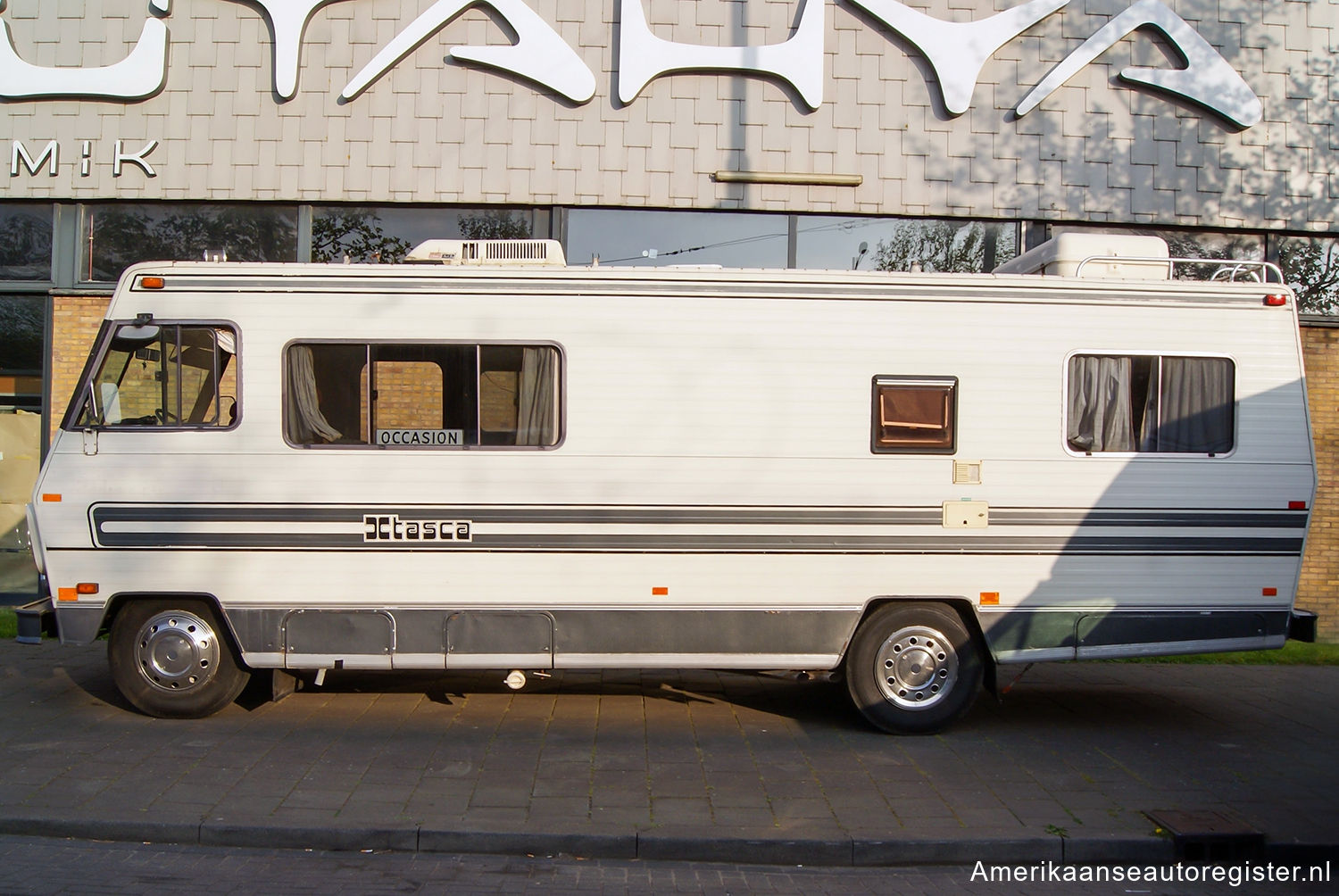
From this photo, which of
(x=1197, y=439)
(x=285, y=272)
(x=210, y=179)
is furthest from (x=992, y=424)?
(x=210, y=179)

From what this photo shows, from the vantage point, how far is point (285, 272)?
7.17 metres

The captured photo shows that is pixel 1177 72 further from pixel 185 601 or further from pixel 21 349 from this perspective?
pixel 21 349

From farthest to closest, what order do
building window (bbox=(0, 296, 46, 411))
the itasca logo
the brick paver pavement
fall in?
building window (bbox=(0, 296, 46, 411))
the itasca logo
the brick paver pavement

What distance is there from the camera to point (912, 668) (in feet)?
24.2

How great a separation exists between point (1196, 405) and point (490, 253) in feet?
16.9

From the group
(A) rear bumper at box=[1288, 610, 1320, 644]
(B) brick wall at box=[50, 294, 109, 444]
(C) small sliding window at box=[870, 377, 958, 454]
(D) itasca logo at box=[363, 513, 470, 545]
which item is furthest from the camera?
(B) brick wall at box=[50, 294, 109, 444]

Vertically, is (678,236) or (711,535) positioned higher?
(678,236)

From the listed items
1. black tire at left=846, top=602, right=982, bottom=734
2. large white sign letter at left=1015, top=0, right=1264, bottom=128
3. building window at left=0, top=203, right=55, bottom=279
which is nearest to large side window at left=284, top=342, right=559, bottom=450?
black tire at left=846, top=602, right=982, bottom=734

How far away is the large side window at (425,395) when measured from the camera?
23.4 feet

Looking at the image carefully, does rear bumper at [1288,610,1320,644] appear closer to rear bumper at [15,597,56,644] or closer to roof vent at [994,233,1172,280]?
roof vent at [994,233,1172,280]

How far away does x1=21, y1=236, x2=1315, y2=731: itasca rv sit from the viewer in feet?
23.4

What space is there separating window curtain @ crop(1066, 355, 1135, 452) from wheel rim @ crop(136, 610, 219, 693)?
6.33 metres

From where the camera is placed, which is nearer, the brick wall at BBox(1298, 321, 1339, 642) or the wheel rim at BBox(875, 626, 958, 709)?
the wheel rim at BBox(875, 626, 958, 709)

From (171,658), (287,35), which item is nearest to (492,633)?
(171,658)
